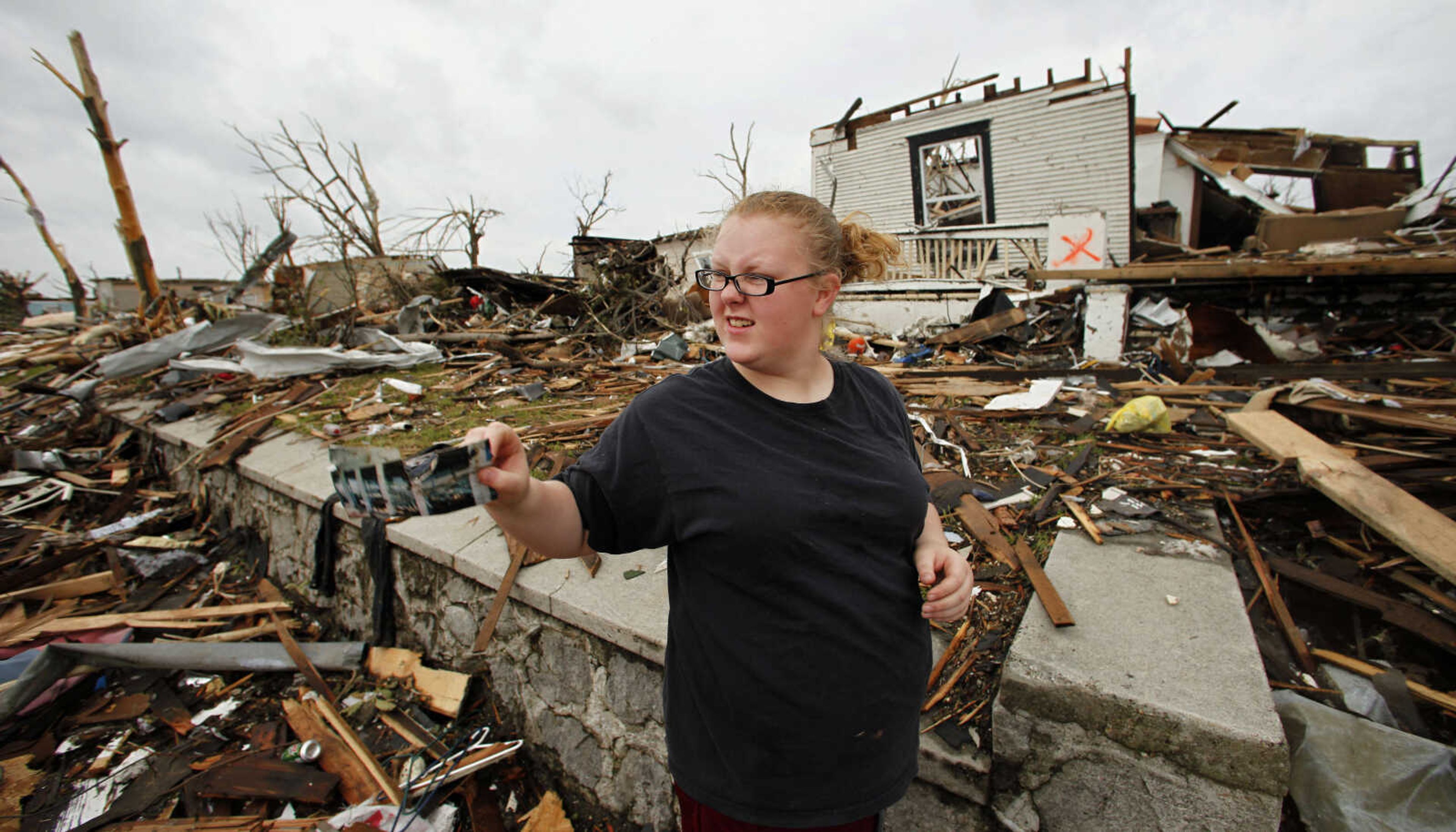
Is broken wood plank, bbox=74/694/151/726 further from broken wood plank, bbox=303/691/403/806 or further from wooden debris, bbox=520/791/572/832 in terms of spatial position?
wooden debris, bbox=520/791/572/832

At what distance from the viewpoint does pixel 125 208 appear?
32.3ft

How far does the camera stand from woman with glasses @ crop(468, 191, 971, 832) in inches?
46.7

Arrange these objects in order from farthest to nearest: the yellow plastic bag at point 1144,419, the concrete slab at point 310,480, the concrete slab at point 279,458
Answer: the concrete slab at point 279,458
the yellow plastic bag at point 1144,419
the concrete slab at point 310,480

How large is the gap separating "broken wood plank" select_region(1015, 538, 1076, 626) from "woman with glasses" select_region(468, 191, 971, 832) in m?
0.84

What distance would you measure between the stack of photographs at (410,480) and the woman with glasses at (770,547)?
0.07 meters

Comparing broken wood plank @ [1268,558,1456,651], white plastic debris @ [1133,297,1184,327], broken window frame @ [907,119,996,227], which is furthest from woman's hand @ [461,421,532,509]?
broken window frame @ [907,119,996,227]

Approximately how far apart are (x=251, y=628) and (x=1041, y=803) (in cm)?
471

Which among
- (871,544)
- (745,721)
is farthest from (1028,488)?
(745,721)

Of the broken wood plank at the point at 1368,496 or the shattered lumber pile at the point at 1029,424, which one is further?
the shattered lumber pile at the point at 1029,424

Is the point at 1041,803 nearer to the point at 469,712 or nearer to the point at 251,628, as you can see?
the point at 469,712

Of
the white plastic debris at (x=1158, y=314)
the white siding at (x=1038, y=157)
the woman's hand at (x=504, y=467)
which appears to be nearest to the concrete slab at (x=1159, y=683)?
the woman's hand at (x=504, y=467)

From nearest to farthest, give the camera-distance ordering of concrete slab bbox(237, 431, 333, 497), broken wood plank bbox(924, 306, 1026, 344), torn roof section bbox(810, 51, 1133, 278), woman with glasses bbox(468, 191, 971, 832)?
woman with glasses bbox(468, 191, 971, 832) → concrete slab bbox(237, 431, 333, 497) → broken wood plank bbox(924, 306, 1026, 344) → torn roof section bbox(810, 51, 1133, 278)

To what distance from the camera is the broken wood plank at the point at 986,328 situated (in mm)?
8273

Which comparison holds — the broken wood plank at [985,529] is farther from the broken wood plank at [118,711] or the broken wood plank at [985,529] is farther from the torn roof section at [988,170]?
the torn roof section at [988,170]
